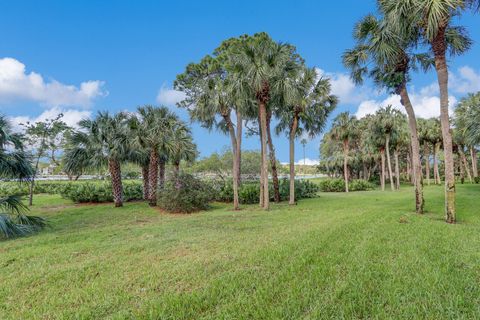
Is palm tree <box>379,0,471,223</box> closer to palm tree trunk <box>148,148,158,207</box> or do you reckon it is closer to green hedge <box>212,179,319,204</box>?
green hedge <box>212,179,319,204</box>

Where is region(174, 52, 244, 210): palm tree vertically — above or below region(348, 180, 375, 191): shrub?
above

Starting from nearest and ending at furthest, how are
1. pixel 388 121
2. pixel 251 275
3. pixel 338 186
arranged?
1. pixel 251 275
2. pixel 388 121
3. pixel 338 186

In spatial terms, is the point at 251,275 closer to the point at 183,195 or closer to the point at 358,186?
the point at 183,195

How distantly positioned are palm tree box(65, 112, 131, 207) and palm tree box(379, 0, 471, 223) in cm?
1374

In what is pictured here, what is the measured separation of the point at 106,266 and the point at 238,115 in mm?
12397

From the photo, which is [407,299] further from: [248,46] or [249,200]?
[249,200]

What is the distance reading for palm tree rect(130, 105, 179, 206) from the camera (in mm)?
15133

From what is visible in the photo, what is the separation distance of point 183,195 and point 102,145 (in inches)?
230

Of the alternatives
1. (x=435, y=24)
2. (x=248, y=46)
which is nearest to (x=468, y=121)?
(x=435, y=24)

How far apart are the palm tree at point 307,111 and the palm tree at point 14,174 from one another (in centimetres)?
1163

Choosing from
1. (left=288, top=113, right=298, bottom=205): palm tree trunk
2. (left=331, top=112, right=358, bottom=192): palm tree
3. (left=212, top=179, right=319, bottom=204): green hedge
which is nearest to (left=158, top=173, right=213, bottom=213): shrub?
(left=212, top=179, right=319, bottom=204): green hedge

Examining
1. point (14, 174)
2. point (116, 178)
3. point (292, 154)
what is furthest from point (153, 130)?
point (292, 154)

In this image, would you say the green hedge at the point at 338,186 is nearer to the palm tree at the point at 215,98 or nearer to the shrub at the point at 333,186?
the shrub at the point at 333,186

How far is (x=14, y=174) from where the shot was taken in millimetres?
9805
